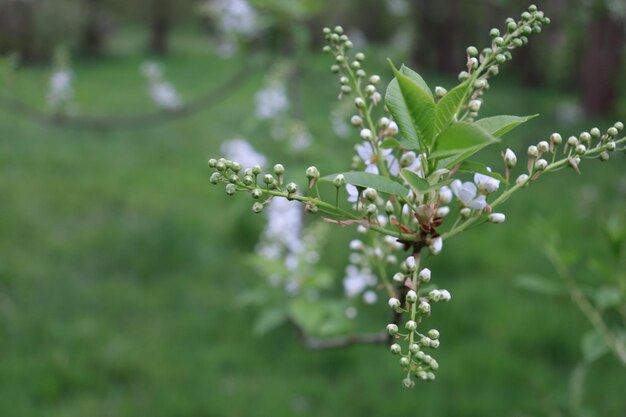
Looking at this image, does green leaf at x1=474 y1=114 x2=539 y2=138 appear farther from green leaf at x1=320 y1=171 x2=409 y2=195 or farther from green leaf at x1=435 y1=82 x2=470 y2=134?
green leaf at x1=320 y1=171 x2=409 y2=195

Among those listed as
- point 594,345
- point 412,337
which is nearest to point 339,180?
point 412,337

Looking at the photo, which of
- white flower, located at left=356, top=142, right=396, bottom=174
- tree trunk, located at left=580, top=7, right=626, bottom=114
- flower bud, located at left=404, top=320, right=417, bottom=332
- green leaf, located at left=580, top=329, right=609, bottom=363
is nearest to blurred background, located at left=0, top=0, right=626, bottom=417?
green leaf, located at left=580, top=329, right=609, bottom=363

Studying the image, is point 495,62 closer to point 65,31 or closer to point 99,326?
point 99,326

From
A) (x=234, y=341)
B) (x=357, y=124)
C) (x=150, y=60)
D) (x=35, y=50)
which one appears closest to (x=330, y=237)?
(x=234, y=341)

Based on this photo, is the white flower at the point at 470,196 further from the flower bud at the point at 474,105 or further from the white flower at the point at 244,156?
the white flower at the point at 244,156

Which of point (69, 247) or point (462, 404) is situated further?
point (69, 247)

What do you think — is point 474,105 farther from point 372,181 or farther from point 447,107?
point 372,181
